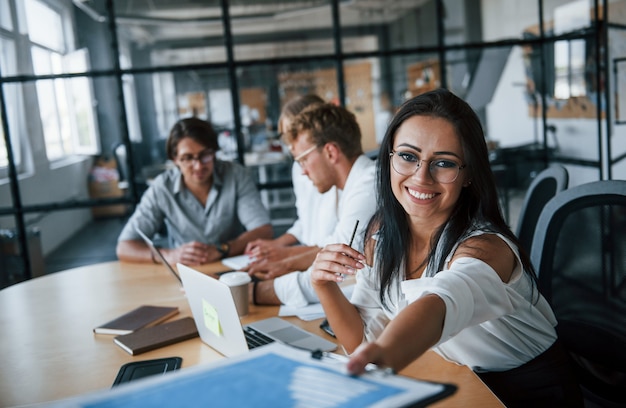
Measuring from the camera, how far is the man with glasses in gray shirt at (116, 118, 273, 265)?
9.23 feet

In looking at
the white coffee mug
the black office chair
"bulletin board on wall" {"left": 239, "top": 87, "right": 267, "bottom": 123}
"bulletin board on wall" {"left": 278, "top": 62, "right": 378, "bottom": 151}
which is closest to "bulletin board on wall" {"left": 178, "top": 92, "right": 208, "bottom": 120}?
"bulletin board on wall" {"left": 239, "top": 87, "right": 267, "bottom": 123}

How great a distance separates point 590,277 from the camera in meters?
1.55

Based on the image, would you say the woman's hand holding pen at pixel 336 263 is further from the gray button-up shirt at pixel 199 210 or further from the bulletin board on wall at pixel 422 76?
the bulletin board on wall at pixel 422 76

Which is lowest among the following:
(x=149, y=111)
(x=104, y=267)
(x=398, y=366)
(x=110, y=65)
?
(x=104, y=267)

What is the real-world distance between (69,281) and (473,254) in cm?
173

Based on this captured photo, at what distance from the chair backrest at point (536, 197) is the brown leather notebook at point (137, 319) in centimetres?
119

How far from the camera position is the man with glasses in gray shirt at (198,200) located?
281cm

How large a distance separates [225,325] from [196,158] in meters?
1.57

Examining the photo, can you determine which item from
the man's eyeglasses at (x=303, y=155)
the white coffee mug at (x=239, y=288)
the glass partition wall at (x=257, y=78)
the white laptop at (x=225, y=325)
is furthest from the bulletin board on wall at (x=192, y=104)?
the white laptop at (x=225, y=325)

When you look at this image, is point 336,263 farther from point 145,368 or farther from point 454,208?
point 145,368

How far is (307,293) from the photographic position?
1.75 meters

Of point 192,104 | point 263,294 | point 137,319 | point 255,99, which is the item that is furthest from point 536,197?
point 192,104

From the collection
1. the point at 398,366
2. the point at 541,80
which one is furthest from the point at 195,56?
the point at 398,366

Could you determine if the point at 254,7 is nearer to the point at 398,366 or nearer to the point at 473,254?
the point at 473,254
